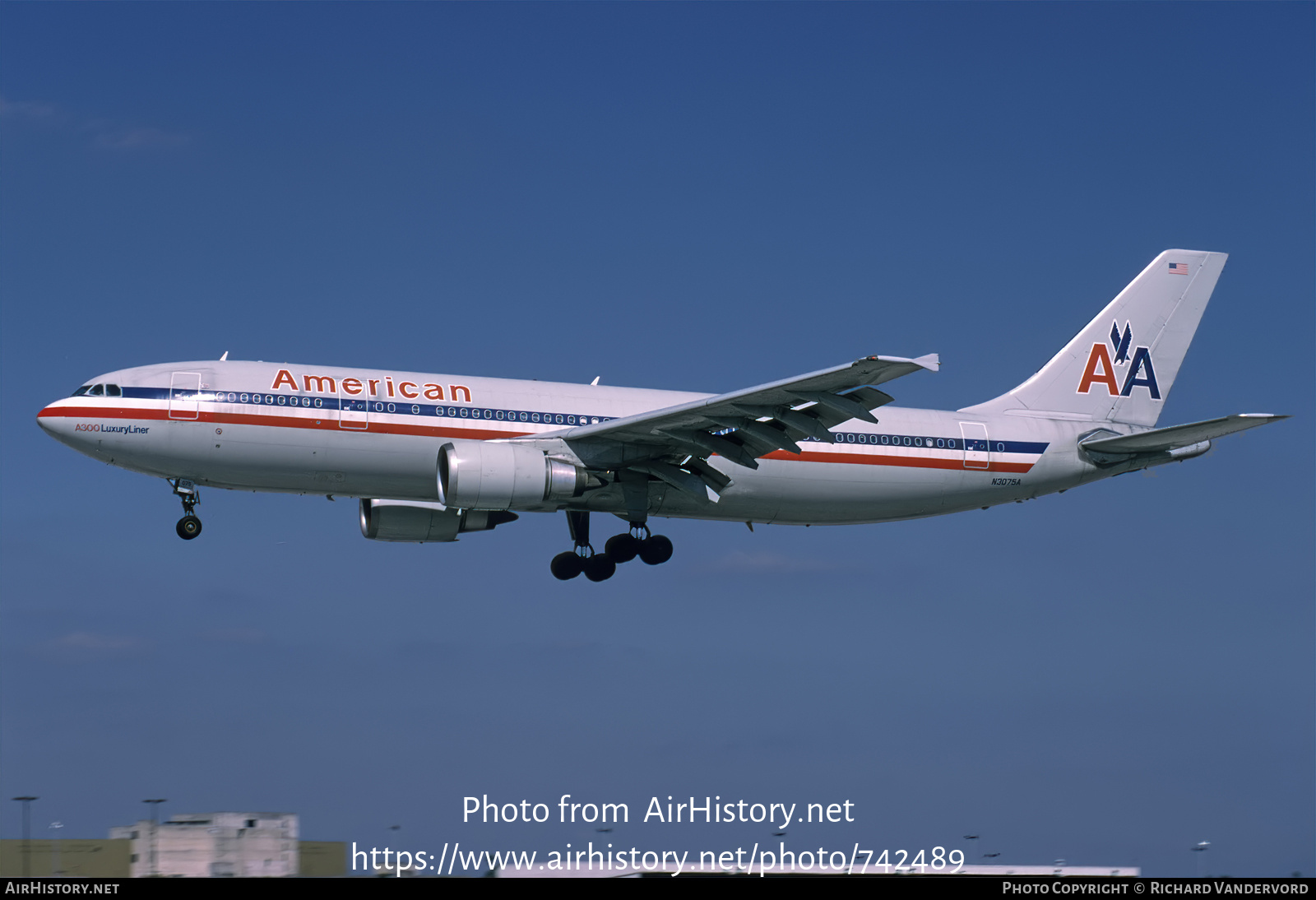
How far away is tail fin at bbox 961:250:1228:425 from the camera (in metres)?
43.3

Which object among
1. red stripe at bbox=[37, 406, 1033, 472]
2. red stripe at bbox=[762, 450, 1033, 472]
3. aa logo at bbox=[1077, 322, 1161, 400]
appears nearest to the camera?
red stripe at bbox=[37, 406, 1033, 472]

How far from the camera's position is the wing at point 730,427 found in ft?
109

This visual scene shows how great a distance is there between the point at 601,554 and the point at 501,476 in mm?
6428

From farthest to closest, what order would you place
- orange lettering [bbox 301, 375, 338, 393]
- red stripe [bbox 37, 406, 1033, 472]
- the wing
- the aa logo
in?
the aa logo
orange lettering [bbox 301, 375, 338, 393]
red stripe [bbox 37, 406, 1033, 472]
the wing

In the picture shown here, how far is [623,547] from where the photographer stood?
133 feet

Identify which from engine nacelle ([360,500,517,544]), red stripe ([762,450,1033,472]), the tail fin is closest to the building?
engine nacelle ([360,500,517,544])

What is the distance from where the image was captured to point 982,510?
41.6 m

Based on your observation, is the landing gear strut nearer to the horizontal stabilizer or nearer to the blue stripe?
the blue stripe

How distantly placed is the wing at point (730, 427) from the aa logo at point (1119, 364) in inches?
456

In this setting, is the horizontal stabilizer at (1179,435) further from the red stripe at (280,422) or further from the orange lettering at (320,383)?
the orange lettering at (320,383)

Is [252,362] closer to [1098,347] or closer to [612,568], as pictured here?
[612,568]

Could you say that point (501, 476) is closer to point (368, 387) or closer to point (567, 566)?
point (368, 387)

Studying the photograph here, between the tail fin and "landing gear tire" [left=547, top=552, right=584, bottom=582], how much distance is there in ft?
37.9

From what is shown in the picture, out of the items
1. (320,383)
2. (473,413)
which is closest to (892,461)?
(473,413)
